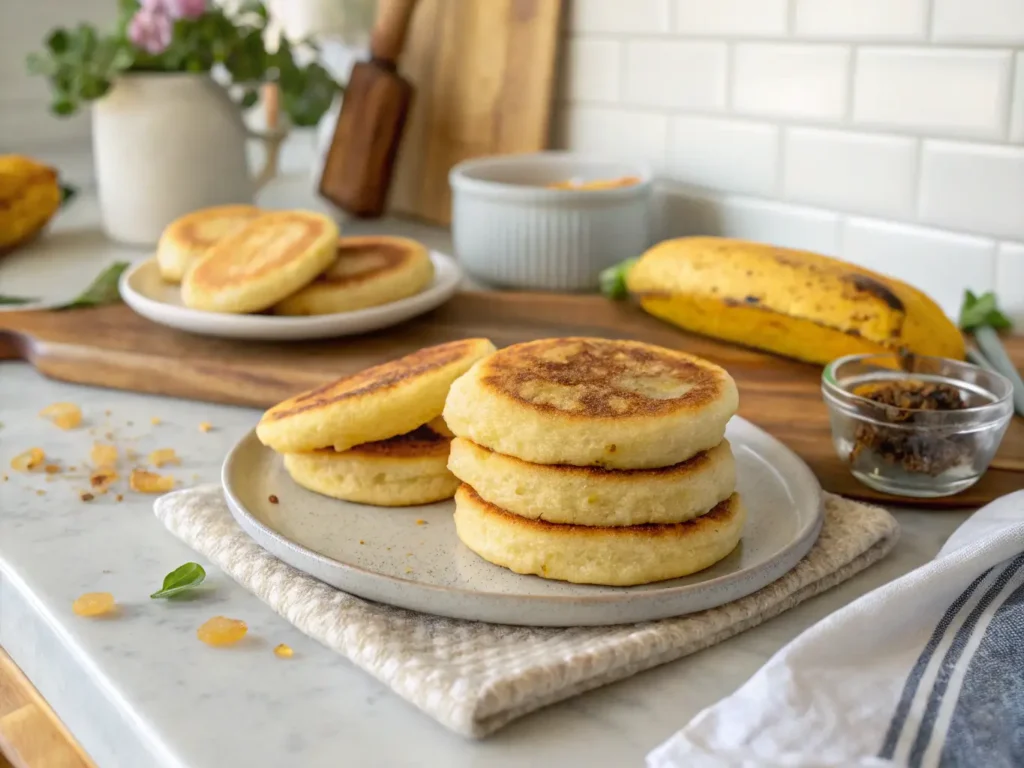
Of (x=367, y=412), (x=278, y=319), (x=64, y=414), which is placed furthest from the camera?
(x=278, y=319)

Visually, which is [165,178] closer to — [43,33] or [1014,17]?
[43,33]

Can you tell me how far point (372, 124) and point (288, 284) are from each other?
0.71 meters

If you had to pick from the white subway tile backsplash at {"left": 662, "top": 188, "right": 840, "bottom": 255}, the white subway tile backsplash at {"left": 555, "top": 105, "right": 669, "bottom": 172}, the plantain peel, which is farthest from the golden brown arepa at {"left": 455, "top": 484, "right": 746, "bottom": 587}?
the white subway tile backsplash at {"left": 555, "top": 105, "right": 669, "bottom": 172}

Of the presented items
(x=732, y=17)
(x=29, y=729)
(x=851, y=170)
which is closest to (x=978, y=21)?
(x=851, y=170)

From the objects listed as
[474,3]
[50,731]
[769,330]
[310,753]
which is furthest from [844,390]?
[474,3]

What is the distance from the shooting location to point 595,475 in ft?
2.43

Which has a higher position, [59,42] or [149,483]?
[59,42]

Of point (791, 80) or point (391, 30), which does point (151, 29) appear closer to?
point (391, 30)

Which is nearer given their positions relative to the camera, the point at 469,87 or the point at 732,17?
the point at 732,17

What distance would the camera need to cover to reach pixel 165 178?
1865 millimetres

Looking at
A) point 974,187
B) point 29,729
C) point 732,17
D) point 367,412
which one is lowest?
point 29,729

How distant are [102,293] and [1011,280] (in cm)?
122

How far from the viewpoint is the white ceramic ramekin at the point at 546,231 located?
1.56 meters

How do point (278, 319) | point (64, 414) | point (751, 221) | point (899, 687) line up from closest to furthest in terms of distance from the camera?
point (899, 687) → point (64, 414) → point (278, 319) → point (751, 221)
